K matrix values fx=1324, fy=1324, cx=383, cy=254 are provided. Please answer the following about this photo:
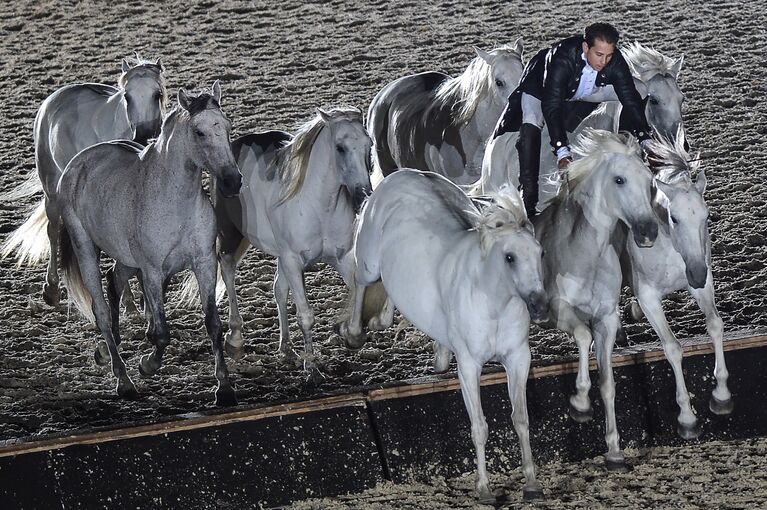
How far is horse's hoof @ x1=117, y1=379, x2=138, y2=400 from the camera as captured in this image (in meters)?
6.20

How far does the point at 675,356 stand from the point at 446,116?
8.43ft

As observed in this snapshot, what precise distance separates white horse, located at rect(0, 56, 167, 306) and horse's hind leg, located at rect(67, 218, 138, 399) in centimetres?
46

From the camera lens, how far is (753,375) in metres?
5.52

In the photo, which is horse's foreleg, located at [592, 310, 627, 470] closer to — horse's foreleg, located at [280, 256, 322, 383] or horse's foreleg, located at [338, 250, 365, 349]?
horse's foreleg, located at [338, 250, 365, 349]

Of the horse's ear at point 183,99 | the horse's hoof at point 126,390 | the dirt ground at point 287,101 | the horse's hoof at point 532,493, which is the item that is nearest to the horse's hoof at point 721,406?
the dirt ground at point 287,101

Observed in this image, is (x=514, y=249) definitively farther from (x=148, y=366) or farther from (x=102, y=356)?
(x=102, y=356)

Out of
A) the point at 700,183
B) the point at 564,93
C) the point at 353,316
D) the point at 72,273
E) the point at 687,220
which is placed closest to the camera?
the point at 687,220

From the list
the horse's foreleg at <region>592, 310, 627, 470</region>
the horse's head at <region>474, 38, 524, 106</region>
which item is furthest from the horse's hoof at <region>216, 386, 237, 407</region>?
the horse's head at <region>474, 38, 524, 106</region>

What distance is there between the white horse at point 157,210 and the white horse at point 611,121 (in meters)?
1.35

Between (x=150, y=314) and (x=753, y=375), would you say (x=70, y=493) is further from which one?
(x=753, y=375)

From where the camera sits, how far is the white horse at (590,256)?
16.5ft

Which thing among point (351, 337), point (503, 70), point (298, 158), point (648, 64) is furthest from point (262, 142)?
point (648, 64)

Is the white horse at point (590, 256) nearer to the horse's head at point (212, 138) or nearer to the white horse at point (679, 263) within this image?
the white horse at point (679, 263)

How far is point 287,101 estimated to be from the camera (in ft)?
34.3
